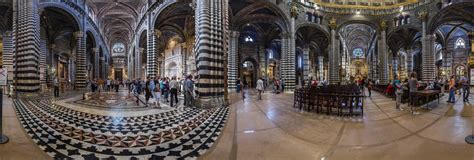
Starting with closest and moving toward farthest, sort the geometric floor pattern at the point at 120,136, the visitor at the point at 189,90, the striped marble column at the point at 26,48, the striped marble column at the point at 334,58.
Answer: the geometric floor pattern at the point at 120,136
the visitor at the point at 189,90
the striped marble column at the point at 26,48
the striped marble column at the point at 334,58

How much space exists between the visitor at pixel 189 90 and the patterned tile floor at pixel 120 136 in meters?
2.68

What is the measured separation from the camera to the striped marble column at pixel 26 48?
13.7 metres

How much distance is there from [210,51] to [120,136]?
244 inches

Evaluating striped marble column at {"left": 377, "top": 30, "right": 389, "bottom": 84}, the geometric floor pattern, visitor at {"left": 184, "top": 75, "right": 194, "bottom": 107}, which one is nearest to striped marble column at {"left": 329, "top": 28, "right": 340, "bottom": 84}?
striped marble column at {"left": 377, "top": 30, "right": 389, "bottom": 84}

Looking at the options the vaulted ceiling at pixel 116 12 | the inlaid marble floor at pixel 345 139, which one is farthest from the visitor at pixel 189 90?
the vaulted ceiling at pixel 116 12

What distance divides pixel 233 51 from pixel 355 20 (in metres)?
15.6

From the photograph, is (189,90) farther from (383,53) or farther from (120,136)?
(383,53)

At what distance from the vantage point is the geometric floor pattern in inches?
148

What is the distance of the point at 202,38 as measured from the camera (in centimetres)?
1020

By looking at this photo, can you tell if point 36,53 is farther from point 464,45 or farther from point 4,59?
point 464,45

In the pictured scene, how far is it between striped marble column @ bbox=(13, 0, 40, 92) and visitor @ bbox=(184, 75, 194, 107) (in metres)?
11.0

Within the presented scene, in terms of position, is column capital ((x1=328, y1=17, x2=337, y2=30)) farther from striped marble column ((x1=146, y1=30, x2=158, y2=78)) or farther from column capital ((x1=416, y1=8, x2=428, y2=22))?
striped marble column ((x1=146, y1=30, x2=158, y2=78))

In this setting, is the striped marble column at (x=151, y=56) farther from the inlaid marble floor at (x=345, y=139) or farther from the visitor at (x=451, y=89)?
the visitor at (x=451, y=89)

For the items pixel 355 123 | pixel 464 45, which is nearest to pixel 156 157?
pixel 355 123
